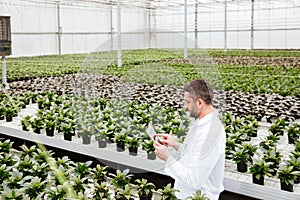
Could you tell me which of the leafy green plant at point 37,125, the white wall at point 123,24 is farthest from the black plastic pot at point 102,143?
the white wall at point 123,24

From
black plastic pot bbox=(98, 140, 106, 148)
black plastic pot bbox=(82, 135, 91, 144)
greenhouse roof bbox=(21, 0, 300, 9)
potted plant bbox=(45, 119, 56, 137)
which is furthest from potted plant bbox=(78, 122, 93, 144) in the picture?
greenhouse roof bbox=(21, 0, 300, 9)

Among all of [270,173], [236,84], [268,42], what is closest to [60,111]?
[270,173]

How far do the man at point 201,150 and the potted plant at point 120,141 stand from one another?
1.98 m

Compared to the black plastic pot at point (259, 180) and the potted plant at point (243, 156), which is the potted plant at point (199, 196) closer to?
the black plastic pot at point (259, 180)

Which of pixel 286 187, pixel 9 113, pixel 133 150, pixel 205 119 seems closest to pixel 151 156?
pixel 133 150

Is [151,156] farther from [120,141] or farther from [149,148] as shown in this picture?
[120,141]

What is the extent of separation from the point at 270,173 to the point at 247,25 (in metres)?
24.7

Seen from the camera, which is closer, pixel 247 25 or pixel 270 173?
pixel 270 173

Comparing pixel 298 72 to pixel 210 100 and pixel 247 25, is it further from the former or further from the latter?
pixel 247 25

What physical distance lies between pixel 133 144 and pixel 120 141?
0.23 metres

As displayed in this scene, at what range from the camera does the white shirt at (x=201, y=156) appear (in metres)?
2.25

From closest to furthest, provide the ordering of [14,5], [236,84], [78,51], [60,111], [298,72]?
1. [60,111]
2. [236,84]
3. [298,72]
4. [14,5]
5. [78,51]

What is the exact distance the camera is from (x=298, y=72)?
11508mm

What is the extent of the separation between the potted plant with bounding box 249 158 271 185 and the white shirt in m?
1.18
